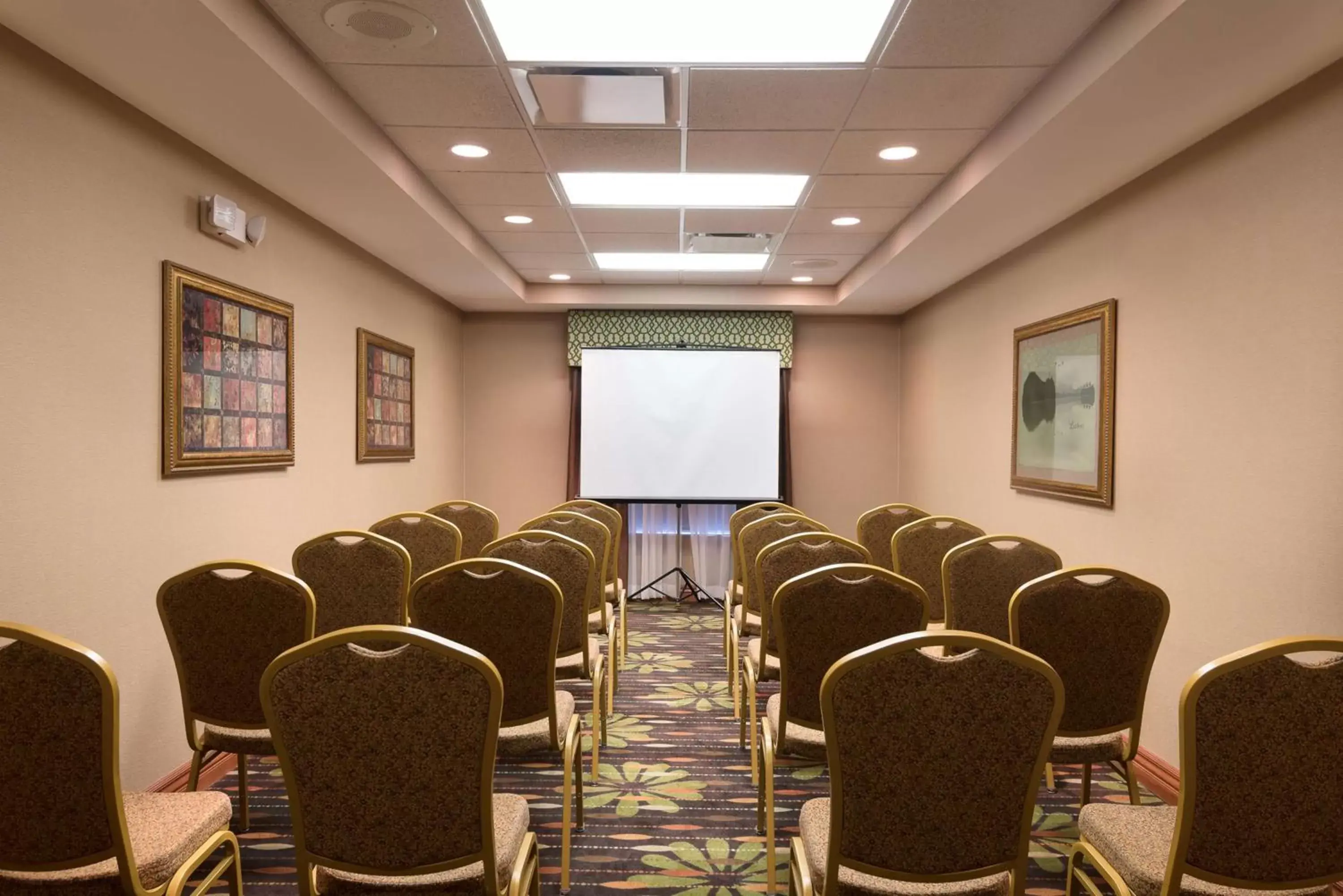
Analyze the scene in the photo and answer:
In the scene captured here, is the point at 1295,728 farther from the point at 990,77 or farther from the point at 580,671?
the point at 990,77

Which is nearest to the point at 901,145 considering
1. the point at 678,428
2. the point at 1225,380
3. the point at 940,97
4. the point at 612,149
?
the point at 940,97

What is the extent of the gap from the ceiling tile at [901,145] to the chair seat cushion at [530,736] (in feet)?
9.42

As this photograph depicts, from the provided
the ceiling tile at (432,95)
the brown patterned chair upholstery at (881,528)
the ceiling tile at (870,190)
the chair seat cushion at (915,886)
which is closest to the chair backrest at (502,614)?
the chair seat cushion at (915,886)

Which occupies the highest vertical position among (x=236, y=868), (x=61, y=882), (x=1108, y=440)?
(x=1108, y=440)

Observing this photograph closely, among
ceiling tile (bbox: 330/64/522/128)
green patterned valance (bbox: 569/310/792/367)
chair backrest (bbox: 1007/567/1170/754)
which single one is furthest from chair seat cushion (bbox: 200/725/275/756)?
green patterned valance (bbox: 569/310/792/367)

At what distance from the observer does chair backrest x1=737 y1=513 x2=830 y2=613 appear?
422cm

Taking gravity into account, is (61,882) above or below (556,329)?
below

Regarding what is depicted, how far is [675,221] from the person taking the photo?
548cm

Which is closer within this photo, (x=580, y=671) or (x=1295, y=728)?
(x=1295, y=728)

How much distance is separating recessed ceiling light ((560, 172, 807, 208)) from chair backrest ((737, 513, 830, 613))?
6.19 feet

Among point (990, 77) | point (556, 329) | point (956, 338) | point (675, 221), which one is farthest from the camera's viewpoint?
point (556, 329)

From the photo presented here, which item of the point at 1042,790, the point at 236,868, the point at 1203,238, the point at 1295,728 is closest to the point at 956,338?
the point at 1203,238

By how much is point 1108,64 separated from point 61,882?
360cm

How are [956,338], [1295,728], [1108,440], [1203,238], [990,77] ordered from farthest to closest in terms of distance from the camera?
[956,338], [1108,440], [1203,238], [990,77], [1295,728]
